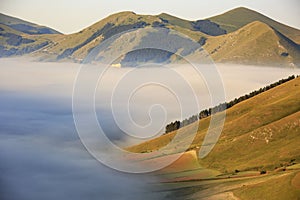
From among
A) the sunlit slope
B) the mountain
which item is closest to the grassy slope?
the mountain

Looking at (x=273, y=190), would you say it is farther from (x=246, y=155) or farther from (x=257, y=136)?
(x=257, y=136)

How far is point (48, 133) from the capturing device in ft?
417

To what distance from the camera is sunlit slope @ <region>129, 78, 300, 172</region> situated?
57.8m

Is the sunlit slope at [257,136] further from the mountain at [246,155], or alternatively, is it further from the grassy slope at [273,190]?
the grassy slope at [273,190]

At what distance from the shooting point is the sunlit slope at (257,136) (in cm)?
5784

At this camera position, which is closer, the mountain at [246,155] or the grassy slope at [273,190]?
the grassy slope at [273,190]

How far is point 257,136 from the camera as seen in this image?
65375 millimetres

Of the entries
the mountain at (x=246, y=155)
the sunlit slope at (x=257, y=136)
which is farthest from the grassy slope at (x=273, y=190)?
the sunlit slope at (x=257, y=136)

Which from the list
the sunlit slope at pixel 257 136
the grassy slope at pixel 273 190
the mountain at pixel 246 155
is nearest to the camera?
the grassy slope at pixel 273 190

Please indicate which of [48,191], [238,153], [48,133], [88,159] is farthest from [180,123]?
[48,133]

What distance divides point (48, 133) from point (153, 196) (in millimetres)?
85310

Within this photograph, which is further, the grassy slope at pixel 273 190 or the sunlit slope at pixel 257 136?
the sunlit slope at pixel 257 136

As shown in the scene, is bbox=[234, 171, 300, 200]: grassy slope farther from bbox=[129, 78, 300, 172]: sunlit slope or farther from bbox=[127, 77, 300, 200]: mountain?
bbox=[129, 78, 300, 172]: sunlit slope

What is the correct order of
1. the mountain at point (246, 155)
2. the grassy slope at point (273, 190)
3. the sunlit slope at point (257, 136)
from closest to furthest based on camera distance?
1. the grassy slope at point (273, 190)
2. the mountain at point (246, 155)
3. the sunlit slope at point (257, 136)
